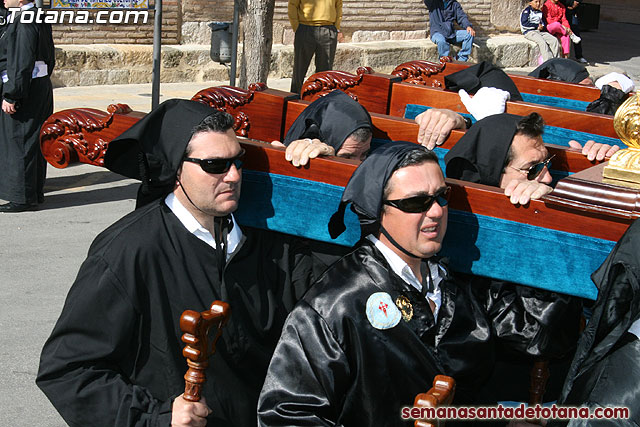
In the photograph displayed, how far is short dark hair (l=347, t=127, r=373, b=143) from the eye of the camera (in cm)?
381

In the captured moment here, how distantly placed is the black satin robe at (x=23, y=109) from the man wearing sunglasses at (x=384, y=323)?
495cm

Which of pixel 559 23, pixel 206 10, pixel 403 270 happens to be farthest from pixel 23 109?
pixel 559 23

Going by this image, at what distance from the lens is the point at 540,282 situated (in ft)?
9.11

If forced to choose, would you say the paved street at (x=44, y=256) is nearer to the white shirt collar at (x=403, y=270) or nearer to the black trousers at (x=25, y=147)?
the black trousers at (x=25, y=147)

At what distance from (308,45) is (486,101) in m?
6.29

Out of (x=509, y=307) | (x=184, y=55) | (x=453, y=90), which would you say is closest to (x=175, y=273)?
(x=509, y=307)

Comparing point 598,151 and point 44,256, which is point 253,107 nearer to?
point 598,151

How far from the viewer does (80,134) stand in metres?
3.51

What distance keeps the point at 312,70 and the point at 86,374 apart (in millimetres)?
10499

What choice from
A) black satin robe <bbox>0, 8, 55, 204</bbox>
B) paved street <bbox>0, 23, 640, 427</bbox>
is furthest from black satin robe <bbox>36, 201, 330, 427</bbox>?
black satin robe <bbox>0, 8, 55, 204</bbox>

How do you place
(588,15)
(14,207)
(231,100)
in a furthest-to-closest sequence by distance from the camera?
(588,15) → (14,207) → (231,100)

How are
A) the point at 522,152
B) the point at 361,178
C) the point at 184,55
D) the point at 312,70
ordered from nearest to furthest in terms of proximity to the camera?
the point at 361,178 < the point at 522,152 < the point at 184,55 < the point at 312,70

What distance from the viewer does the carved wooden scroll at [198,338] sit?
7.61 feet

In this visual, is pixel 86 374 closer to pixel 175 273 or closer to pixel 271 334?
pixel 175 273
